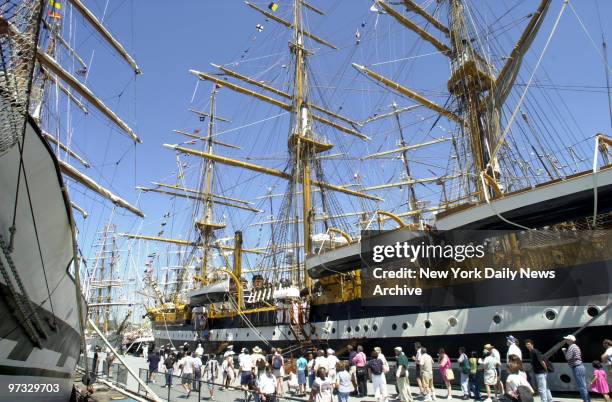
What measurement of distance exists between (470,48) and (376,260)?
1097 cm

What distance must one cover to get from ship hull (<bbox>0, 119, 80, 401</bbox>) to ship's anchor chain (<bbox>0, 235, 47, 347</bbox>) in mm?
14

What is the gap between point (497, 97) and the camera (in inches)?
628

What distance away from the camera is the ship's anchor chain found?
18.3ft

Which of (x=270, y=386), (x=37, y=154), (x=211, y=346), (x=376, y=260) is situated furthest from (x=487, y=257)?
(x=211, y=346)

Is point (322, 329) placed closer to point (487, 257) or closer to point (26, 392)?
point (487, 257)

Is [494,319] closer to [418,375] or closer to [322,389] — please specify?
[418,375]

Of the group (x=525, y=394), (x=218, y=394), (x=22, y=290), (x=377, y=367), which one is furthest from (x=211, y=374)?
(x=525, y=394)

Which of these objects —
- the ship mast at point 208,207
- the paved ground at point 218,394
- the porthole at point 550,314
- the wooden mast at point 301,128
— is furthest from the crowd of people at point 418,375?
the ship mast at point 208,207

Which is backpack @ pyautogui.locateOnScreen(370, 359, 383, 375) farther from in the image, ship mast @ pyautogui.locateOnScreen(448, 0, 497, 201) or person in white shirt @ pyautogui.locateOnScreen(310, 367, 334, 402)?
ship mast @ pyautogui.locateOnScreen(448, 0, 497, 201)

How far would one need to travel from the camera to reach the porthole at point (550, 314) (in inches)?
371

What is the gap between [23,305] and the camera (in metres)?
6.15

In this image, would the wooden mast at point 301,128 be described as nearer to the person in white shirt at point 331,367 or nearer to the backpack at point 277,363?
the backpack at point 277,363

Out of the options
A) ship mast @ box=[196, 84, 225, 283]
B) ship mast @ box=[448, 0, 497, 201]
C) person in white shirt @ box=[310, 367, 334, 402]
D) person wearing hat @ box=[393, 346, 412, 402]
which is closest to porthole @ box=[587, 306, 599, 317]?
person wearing hat @ box=[393, 346, 412, 402]

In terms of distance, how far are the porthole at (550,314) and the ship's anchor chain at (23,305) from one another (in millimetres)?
10001
